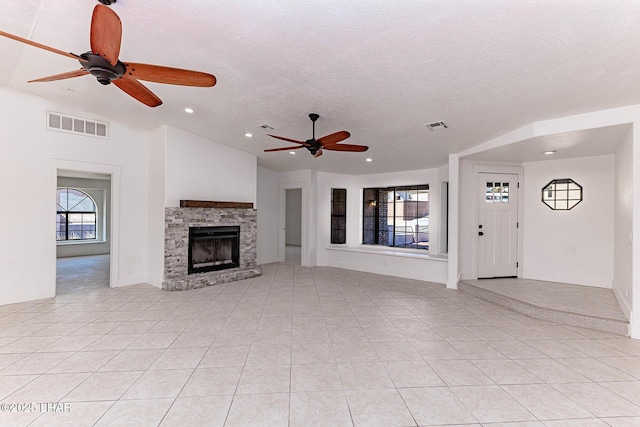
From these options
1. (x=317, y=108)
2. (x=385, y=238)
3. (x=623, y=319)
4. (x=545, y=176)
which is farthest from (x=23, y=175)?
(x=545, y=176)

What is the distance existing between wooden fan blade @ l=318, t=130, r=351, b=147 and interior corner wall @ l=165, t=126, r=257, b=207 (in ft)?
9.58

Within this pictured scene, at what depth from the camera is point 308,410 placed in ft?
6.42

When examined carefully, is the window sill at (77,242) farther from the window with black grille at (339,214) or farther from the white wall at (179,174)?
the window with black grille at (339,214)

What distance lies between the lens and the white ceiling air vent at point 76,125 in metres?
4.42

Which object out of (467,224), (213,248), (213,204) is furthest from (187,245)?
(467,224)

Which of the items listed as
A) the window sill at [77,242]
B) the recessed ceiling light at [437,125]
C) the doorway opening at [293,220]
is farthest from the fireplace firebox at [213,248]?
the doorway opening at [293,220]

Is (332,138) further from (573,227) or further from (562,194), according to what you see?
(573,227)

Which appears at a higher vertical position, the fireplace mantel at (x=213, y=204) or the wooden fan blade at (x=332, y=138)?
the wooden fan blade at (x=332, y=138)

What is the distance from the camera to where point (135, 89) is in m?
2.35

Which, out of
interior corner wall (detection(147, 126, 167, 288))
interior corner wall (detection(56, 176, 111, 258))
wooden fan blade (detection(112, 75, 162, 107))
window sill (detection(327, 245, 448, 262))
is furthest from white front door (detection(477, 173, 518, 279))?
interior corner wall (detection(56, 176, 111, 258))

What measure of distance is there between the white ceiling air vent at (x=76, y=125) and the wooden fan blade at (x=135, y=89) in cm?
316

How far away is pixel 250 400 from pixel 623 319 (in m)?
4.26

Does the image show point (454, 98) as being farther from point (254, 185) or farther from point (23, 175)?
point (23, 175)

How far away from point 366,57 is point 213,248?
4.54 metres
